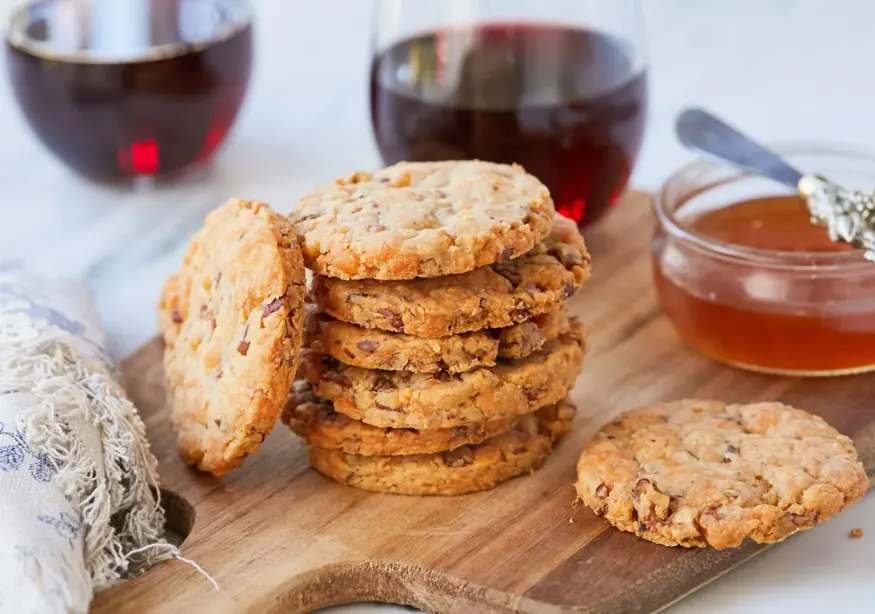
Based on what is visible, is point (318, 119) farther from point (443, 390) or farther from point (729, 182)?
point (443, 390)

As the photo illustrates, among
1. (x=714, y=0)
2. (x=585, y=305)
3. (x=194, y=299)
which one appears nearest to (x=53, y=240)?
(x=194, y=299)

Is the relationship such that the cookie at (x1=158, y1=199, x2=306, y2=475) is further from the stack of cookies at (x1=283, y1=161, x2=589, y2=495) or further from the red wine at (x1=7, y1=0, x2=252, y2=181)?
the red wine at (x1=7, y1=0, x2=252, y2=181)

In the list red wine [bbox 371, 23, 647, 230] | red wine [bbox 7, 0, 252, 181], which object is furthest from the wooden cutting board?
red wine [bbox 7, 0, 252, 181]

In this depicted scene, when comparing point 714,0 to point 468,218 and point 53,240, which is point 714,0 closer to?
point 53,240

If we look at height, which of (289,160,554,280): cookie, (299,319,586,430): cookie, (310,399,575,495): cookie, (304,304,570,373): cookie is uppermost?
(289,160,554,280): cookie

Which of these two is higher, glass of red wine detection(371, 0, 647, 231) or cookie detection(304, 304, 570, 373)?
glass of red wine detection(371, 0, 647, 231)

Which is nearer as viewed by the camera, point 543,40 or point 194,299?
point 194,299
